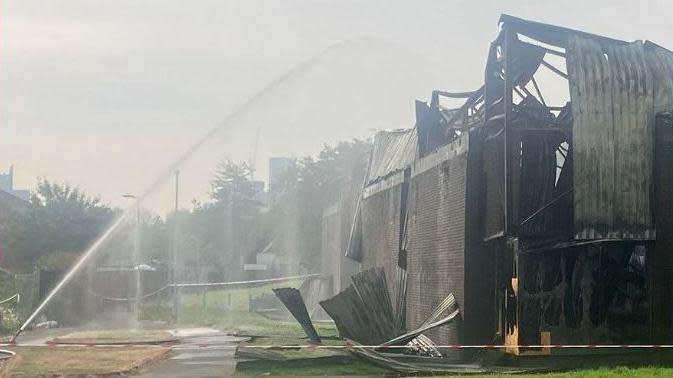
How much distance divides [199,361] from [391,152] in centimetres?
1265

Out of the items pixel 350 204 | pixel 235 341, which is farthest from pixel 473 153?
pixel 350 204

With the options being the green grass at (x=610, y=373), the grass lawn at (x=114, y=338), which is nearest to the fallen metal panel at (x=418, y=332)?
the green grass at (x=610, y=373)

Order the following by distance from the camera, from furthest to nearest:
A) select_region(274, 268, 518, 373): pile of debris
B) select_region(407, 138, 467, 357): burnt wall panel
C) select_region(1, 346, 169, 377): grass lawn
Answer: select_region(274, 268, 518, 373): pile of debris, select_region(407, 138, 467, 357): burnt wall panel, select_region(1, 346, 169, 377): grass lawn

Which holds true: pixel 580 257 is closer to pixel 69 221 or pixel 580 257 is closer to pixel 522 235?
pixel 522 235

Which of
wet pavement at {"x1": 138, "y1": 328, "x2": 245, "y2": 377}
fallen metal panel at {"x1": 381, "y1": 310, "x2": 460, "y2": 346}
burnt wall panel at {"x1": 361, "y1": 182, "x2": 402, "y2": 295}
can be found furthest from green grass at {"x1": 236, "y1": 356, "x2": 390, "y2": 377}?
burnt wall panel at {"x1": 361, "y1": 182, "x2": 402, "y2": 295}

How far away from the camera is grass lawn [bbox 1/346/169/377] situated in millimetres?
16312

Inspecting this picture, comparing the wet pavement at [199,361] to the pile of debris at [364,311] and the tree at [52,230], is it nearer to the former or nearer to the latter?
the pile of debris at [364,311]

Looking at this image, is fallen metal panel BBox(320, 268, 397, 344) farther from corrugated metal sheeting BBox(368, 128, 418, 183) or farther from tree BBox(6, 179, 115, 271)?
tree BBox(6, 179, 115, 271)

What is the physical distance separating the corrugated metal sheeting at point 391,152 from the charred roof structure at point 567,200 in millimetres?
6084

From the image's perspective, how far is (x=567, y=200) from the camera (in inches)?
675

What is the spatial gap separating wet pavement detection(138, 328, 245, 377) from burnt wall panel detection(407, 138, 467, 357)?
457 cm

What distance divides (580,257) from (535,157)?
207 cm

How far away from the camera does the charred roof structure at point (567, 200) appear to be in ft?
53.4

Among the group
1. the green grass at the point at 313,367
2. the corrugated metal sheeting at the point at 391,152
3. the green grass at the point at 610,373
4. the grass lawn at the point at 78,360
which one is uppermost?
the corrugated metal sheeting at the point at 391,152
